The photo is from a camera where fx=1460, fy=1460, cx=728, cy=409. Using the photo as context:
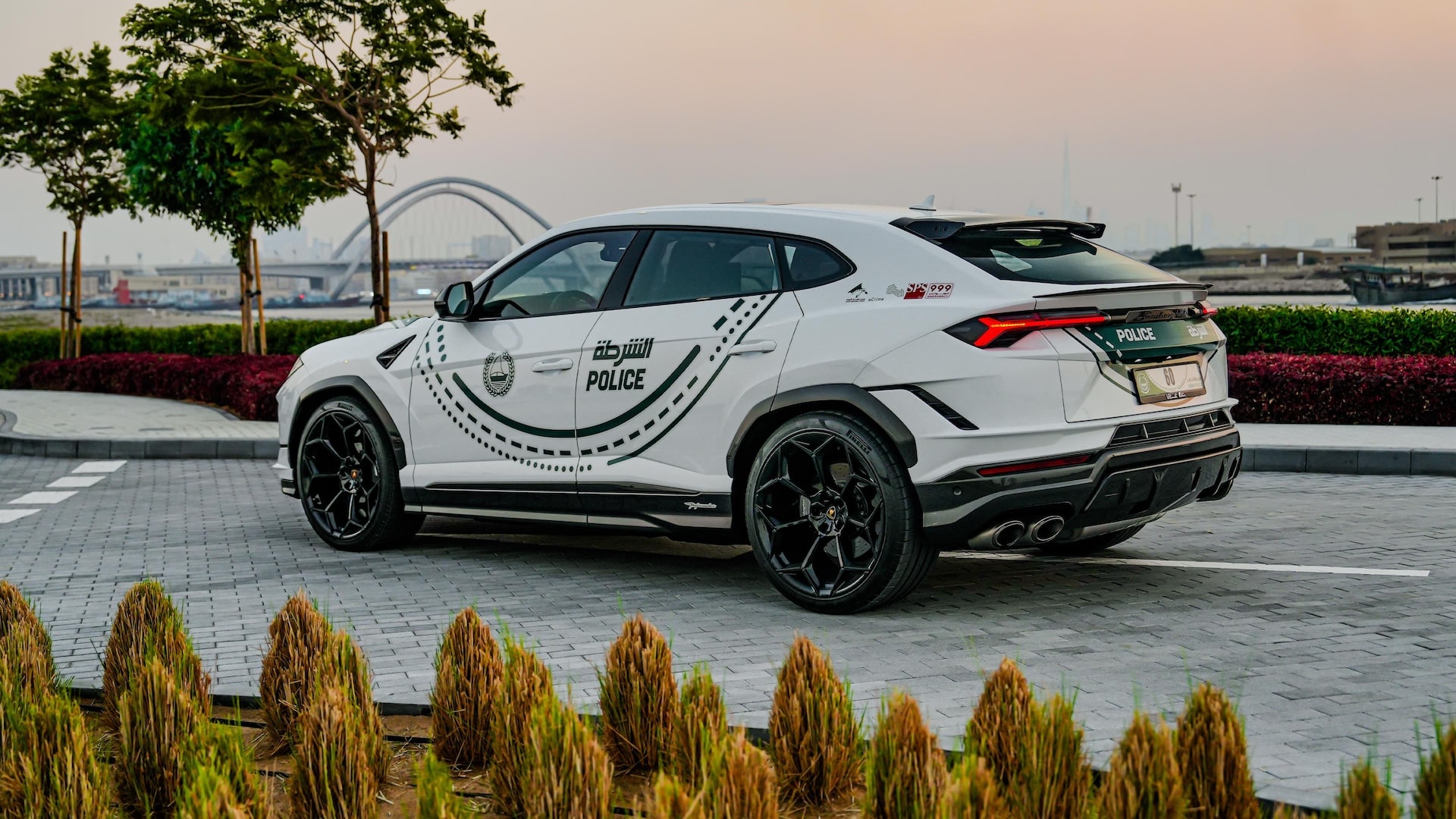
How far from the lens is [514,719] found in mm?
3574

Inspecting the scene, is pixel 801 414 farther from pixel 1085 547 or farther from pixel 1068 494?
pixel 1085 547

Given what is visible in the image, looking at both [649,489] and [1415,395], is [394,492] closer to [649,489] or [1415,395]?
[649,489]

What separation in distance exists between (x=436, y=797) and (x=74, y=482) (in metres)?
10.5

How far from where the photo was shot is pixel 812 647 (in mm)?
3703

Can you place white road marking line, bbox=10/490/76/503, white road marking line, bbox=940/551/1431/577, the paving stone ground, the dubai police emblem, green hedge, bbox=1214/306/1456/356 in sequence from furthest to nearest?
green hedge, bbox=1214/306/1456/356, white road marking line, bbox=10/490/76/503, the dubai police emblem, white road marking line, bbox=940/551/1431/577, the paving stone ground

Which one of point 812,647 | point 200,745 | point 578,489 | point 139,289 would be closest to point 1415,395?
point 578,489

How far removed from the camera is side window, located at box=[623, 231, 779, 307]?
247 inches

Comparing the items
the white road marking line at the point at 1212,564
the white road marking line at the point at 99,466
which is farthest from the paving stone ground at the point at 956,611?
the white road marking line at the point at 99,466

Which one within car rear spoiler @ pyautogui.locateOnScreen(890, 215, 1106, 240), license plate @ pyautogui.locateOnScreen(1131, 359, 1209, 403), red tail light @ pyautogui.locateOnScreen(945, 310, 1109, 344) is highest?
car rear spoiler @ pyautogui.locateOnScreen(890, 215, 1106, 240)

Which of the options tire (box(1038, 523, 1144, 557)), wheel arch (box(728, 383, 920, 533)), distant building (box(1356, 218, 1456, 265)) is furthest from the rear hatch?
distant building (box(1356, 218, 1456, 265))

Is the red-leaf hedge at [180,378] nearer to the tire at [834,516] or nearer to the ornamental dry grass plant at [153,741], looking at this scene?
the tire at [834,516]

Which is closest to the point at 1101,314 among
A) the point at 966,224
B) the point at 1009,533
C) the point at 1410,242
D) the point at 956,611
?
the point at 966,224

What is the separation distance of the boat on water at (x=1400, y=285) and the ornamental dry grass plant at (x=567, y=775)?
104ft

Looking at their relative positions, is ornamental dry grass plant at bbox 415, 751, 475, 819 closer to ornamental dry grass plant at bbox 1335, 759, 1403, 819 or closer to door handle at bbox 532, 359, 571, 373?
ornamental dry grass plant at bbox 1335, 759, 1403, 819
